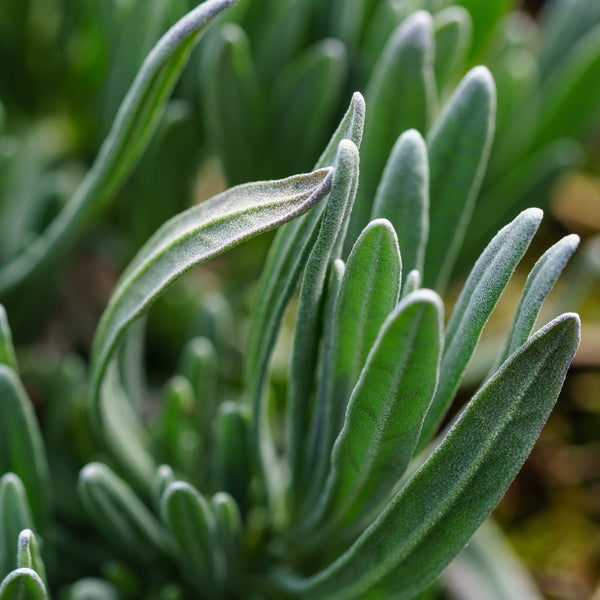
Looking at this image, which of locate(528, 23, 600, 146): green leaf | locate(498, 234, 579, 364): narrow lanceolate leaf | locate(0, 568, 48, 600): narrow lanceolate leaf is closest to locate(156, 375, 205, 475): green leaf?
locate(0, 568, 48, 600): narrow lanceolate leaf

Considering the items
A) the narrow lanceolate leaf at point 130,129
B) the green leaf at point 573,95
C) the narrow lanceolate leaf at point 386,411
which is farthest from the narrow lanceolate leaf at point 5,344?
the green leaf at point 573,95

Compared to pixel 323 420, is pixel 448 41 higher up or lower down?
higher up

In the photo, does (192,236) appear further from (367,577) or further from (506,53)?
(506,53)

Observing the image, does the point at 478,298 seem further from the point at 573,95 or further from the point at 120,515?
the point at 573,95

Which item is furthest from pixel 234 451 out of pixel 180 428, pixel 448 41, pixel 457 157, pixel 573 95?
pixel 573 95

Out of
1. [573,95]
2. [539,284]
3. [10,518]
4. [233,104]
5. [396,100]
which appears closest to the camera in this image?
[539,284]

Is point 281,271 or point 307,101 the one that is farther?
point 307,101
